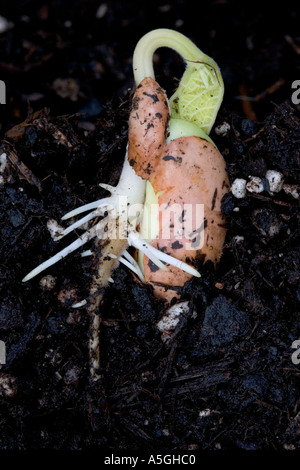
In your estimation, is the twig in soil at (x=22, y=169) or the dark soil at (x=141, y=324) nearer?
the dark soil at (x=141, y=324)

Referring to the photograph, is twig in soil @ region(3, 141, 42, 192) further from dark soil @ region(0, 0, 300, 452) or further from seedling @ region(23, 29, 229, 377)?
seedling @ region(23, 29, 229, 377)

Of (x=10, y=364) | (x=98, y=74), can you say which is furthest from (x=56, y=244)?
(x=98, y=74)

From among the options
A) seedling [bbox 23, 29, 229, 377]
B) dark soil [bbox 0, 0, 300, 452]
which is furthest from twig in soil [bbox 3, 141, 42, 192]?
seedling [bbox 23, 29, 229, 377]

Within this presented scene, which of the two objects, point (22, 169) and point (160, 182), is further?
point (22, 169)

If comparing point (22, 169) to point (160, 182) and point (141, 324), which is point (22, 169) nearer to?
point (160, 182)

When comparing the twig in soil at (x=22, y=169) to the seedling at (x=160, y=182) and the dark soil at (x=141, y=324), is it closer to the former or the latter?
the dark soil at (x=141, y=324)

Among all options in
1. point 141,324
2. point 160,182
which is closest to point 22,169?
point 160,182

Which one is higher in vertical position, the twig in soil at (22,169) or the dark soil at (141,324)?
the twig in soil at (22,169)

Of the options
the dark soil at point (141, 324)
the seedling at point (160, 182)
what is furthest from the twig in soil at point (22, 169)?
the seedling at point (160, 182)
